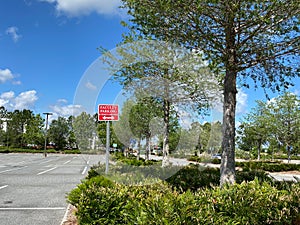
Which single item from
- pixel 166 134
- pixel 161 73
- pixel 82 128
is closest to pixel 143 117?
pixel 166 134

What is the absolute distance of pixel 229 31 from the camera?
600 centimetres

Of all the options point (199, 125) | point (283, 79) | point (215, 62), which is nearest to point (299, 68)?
point (283, 79)

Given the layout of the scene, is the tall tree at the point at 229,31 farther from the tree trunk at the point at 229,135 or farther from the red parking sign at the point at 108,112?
the red parking sign at the point at 108,112

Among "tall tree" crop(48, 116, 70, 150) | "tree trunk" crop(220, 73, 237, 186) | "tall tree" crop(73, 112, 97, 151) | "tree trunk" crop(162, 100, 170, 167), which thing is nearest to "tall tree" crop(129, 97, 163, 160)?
"tree trunk" crop(162, 100, 170, 167)

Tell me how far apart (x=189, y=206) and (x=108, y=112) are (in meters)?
4.25

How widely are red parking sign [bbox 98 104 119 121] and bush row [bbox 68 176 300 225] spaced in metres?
2.18

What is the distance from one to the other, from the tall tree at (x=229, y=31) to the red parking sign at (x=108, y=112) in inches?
83.2

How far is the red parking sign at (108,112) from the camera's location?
733 cm

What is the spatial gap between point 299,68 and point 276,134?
22447mm

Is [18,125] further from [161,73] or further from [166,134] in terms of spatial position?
[161,73]

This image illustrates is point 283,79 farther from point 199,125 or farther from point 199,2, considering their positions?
point 199,125

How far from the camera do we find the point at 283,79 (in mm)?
6852

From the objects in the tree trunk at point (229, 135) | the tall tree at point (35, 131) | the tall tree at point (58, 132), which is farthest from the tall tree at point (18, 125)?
the tree trunk at point (229, 135)

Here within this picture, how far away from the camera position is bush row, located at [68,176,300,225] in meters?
3.48
